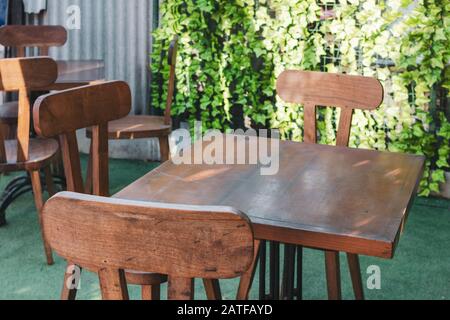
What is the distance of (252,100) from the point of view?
496cm

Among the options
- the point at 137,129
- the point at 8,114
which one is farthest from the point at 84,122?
the point at 8,114

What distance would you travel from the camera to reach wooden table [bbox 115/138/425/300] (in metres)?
1.73

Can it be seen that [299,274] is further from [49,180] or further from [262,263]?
[49,180]

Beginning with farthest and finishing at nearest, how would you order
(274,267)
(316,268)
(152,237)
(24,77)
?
1. (316,268)
2. (24,77)
3. (274,267)
4. (152,237)

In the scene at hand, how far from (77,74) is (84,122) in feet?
6.49

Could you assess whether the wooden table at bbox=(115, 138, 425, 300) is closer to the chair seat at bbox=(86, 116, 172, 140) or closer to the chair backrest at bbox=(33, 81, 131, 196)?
the chair backrest at bbox=(33, 81, 131, 196)

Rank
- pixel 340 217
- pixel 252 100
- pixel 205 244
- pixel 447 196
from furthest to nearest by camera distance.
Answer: pixel 252 100 < pixel 447 196 < pixel 340 217 < pixel 205 244

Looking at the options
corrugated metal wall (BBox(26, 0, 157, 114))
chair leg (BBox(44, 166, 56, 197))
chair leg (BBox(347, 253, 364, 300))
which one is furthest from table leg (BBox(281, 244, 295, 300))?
corrugated metal wall (BBox(26, 0, 157, 114))

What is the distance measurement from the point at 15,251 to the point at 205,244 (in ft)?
8.63

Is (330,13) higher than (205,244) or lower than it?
higher

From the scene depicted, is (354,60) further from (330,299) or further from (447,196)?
(330,299)

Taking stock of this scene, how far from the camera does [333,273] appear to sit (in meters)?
2.68

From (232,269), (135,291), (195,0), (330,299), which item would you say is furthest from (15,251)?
(232,269)

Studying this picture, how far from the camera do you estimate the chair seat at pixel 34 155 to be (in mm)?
3439
